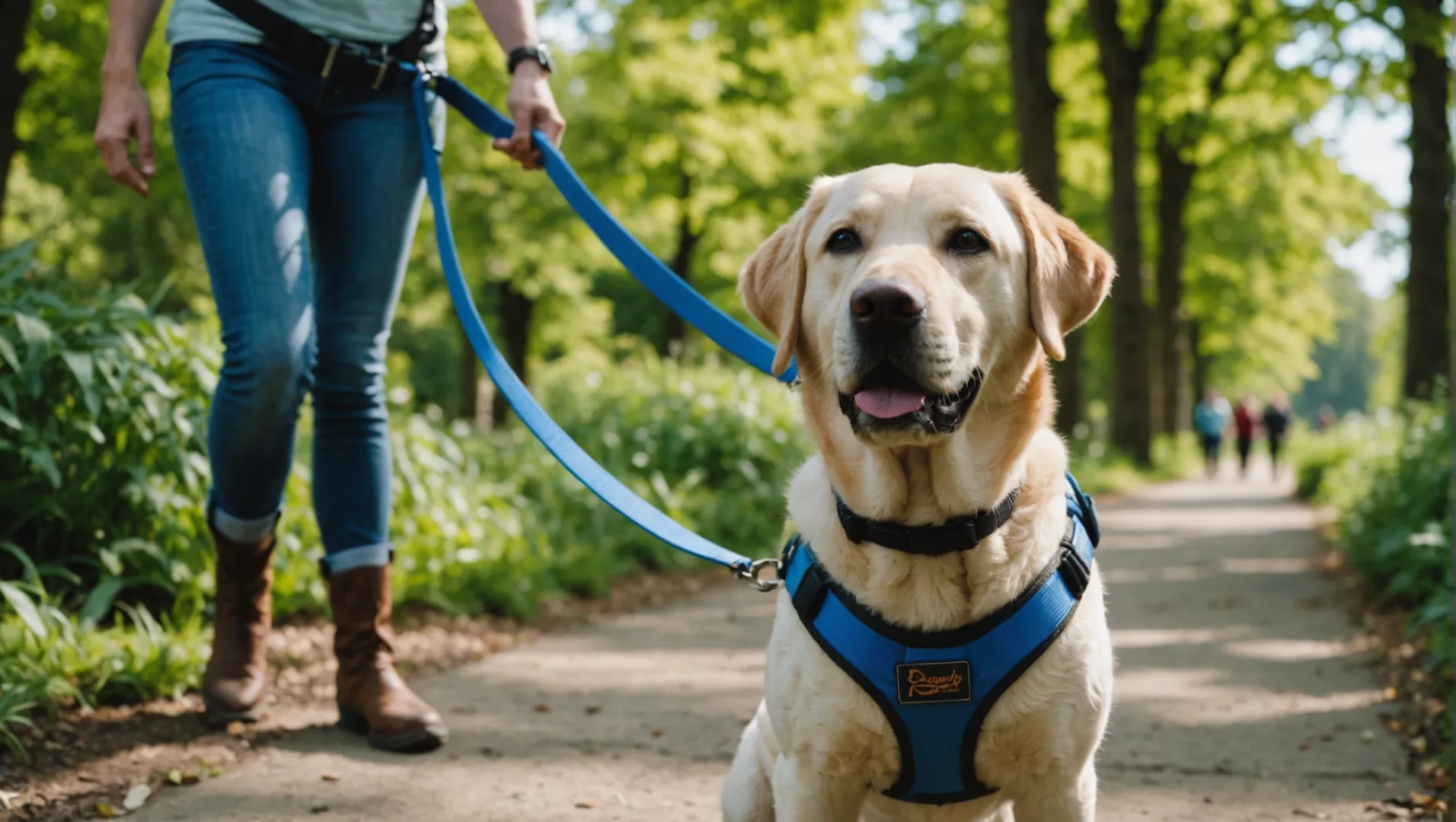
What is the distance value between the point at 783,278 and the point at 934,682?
0.94m

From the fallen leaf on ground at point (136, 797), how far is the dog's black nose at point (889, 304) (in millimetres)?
2139

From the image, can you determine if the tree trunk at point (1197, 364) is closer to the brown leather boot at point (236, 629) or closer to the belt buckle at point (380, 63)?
the belt buckle at point (380, 63)

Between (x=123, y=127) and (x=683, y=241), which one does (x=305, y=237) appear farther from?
(x=683, y=241)

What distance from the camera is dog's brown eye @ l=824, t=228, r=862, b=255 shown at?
2.52m

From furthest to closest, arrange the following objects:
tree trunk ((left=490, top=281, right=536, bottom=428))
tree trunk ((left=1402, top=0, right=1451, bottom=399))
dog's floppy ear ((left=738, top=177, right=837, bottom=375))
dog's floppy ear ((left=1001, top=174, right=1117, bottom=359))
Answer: tree trunk ((left=490, top=281, right=536, bottom=428)) → tree trunk ((left=1402, top=0, right=1451, bottom=399)) → dog's floppy ear ((left=738, top=177, right=837, bottom=375)) → dog's floppy ear ((left=1001, top=174, right=1117, bottom=359))

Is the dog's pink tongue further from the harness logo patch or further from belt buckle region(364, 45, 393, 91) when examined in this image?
belt buckle region(364, 45, 393, 91)

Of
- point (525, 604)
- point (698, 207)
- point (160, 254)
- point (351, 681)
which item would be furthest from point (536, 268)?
point (351, 681)

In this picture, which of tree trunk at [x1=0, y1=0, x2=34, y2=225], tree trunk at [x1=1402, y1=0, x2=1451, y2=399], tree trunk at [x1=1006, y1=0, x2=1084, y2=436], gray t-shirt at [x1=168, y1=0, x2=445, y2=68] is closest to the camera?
gray t-shirt at [x1=168, y1=0, x2=445, y2=68]

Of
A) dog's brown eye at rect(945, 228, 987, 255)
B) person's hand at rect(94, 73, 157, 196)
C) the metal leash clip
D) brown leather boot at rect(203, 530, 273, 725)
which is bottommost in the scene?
brown leather boot at rect(203, 530, 273, 725)

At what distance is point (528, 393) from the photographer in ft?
11.2

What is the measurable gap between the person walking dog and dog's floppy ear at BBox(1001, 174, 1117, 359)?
4.78 ft

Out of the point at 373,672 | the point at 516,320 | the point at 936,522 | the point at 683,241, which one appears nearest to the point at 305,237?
the point at 373,672

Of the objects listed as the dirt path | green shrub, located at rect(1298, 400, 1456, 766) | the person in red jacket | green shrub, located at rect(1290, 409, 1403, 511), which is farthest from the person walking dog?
the person in red jacket

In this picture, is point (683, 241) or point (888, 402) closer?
point (888, 402)
